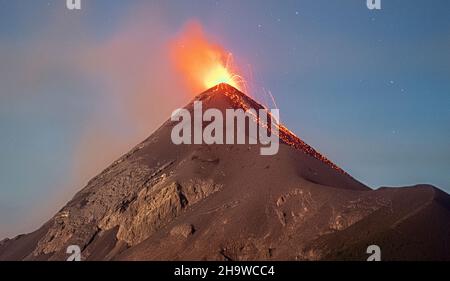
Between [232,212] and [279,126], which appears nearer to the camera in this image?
[232,212]

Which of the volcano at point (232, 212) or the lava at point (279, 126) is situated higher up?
the lava at point (279, 126)

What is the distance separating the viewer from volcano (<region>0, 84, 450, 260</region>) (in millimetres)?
77688

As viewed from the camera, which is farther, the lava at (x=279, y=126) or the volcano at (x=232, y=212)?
the lava at (x=279, y=126)

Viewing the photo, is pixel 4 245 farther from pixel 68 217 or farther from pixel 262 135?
pixel 262 135

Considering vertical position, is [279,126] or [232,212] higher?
[279,126]

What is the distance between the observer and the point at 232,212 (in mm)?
97000

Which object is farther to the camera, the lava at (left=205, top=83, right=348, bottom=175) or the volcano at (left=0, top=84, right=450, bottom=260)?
the lava at (left=205, top=83, right=348, bottom=175)

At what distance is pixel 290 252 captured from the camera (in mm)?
81750

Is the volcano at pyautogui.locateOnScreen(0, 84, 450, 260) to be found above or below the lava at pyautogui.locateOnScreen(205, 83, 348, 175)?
below

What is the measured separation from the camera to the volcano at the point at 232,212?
7769 centimetres
